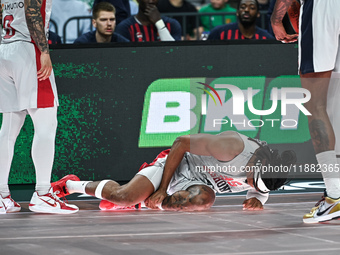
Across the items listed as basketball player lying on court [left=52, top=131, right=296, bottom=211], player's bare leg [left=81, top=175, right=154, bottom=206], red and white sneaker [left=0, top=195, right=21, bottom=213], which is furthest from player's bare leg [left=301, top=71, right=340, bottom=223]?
red and white sneaker [left=0, top=195, right=21, bottom=213]

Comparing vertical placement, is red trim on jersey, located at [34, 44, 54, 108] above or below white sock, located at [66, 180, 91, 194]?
above

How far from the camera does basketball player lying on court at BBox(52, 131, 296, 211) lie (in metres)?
4.75

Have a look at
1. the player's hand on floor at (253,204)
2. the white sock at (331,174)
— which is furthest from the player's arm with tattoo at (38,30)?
the white sock at (331,174)

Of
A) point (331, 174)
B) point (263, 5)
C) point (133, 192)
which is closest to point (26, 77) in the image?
point (133, 192)

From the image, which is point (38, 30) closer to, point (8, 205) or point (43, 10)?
point (43, 10)

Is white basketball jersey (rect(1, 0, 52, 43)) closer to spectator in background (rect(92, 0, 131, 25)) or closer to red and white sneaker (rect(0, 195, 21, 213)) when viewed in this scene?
red and white sneaker (rect(0, 195, 21, 213))

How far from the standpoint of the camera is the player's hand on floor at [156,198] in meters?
4.87

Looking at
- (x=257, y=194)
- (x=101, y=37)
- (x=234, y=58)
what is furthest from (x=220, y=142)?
(x=101, y=37)

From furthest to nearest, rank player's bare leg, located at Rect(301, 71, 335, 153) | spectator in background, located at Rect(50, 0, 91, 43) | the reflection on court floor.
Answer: spectator in background, located at Rect(50, 0, 91, 43), player's bare leg, located at Rect(301, 71, 335, 153), the reflection on court floor

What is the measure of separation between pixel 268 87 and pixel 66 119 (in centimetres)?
216

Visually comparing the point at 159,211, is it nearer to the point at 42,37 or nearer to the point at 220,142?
the point at 220,142

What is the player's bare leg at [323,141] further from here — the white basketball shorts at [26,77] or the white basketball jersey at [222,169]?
the white basketball shorts at [26,77]

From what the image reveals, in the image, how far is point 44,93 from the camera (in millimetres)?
4828

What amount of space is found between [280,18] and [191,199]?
1.47 m
